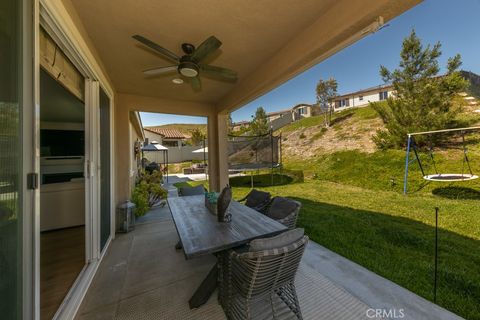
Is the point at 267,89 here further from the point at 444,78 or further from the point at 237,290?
the point at 444,78

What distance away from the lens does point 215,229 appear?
6.08ft

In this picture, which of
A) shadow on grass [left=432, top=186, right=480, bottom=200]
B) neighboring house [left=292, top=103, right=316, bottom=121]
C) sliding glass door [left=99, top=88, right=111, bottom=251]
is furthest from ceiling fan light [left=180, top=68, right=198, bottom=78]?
neighboring house [left=292, top=103, right=316, bottom=121]

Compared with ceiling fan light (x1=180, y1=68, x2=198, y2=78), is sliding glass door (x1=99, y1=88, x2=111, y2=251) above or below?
below

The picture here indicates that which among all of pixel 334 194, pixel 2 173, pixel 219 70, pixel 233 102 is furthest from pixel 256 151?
pixel 2 173

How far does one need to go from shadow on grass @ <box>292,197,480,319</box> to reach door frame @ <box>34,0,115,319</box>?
9.86 ft

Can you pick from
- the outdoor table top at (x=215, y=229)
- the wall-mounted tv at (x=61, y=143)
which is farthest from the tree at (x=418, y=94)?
the wall-mounted tv at (x=61, y=143)

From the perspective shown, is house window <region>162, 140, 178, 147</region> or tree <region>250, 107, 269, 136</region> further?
house window <region>162, 140, 178, 147</region>

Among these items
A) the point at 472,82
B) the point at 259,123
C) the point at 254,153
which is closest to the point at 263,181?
the point at 254,153

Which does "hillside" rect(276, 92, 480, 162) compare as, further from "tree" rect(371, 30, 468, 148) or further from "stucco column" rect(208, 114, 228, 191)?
"stucco column" rect(208, 114, 228, 191)

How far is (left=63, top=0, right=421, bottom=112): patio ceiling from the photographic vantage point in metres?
1.74

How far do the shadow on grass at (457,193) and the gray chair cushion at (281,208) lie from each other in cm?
563

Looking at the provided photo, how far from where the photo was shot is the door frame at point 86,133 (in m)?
1.31

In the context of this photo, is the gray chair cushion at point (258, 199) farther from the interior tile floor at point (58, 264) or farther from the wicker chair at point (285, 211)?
the interior tile floor at point (58, 264)

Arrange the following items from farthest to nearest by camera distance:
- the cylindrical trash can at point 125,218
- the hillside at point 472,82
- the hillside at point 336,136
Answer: the hillside at point 336,136 < the hillside at point 472,82 < the cylindrical trash can at point 125,218
